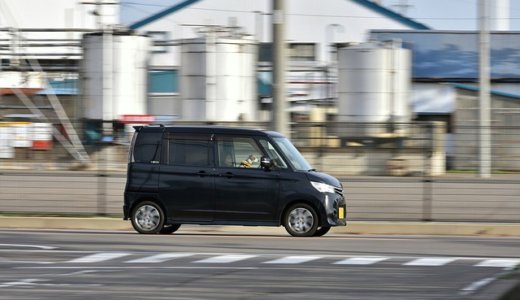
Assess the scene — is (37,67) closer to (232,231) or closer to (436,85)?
(436,85)

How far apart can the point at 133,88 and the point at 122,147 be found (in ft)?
8.41

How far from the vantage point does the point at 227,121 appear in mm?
32625

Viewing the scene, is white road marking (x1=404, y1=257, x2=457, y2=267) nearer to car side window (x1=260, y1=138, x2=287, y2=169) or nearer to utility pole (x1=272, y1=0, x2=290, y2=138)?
car side window (x1=260, y1=138, x2=287, y2=169)

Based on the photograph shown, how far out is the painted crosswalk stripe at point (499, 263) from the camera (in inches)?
496

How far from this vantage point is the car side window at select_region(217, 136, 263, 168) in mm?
16984

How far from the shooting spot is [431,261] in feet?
42.6

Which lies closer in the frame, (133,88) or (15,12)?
(133,88)

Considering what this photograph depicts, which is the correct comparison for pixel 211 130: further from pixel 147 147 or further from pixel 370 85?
pixel 370 85

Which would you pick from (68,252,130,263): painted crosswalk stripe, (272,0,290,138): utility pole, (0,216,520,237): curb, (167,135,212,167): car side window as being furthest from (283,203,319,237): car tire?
(68,252,130,263): painted crosswalk stripe

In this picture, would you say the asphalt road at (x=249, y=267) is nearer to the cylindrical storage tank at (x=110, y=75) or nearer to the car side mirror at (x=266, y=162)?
the car side mirror at (x=266, y=162)

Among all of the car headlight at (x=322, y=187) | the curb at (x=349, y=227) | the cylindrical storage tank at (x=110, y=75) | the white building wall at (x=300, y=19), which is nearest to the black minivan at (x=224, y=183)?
the car headlight at (x=322, y=187)

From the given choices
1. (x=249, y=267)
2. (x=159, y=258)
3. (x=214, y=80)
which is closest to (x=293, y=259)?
(x=249, y=267)

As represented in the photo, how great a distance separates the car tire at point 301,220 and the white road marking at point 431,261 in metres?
3.62

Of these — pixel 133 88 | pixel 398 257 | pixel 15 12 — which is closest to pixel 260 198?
pixel 398 257
